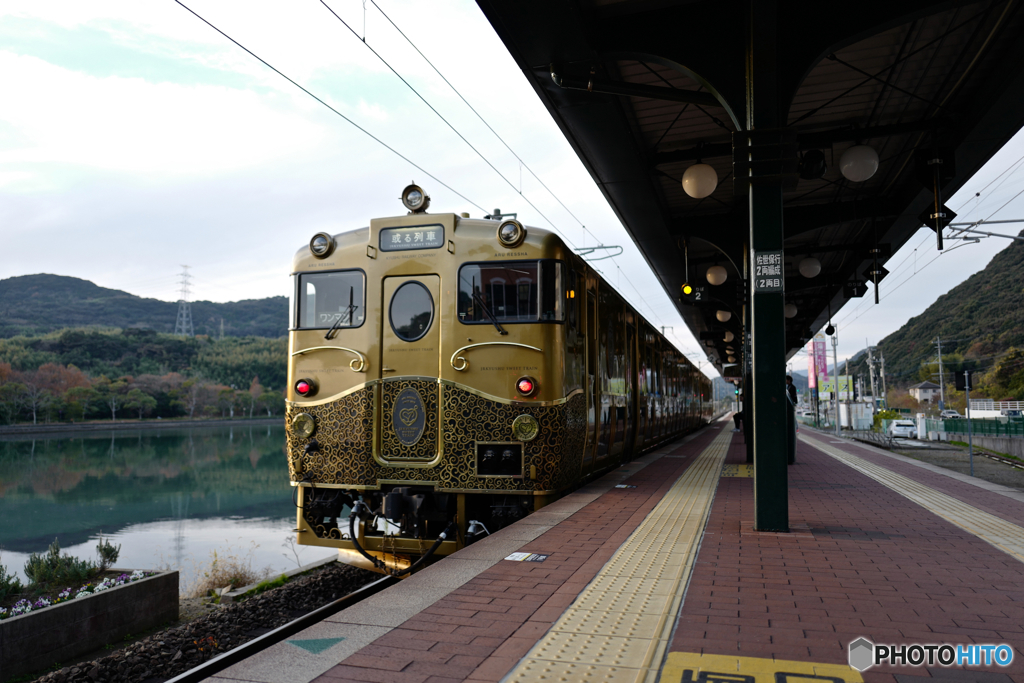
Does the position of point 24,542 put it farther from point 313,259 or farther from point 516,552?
point 516,552

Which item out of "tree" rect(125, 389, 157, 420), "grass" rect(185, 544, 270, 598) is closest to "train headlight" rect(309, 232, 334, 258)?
"grass" rect(185, 544, 270, 598)

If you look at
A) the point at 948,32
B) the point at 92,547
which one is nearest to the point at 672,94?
the point at 948,32

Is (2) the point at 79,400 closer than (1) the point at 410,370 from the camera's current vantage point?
No

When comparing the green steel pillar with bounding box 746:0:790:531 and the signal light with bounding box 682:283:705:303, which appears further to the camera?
the signal light with bounding box 682:283:705:303

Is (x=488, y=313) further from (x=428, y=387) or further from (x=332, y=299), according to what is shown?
(x=332, y=299)

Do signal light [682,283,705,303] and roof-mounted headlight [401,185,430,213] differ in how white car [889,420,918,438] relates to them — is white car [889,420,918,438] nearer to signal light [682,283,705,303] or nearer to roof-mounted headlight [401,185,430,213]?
signal light [682,283,705,303]

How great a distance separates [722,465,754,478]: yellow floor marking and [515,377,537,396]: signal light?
15.3ft

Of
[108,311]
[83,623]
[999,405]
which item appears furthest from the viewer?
[108,311]

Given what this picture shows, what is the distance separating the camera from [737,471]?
33.1 ft

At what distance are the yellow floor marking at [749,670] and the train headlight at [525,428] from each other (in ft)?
11.3

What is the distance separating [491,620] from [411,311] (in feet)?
12.6

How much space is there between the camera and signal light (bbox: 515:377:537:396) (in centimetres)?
609

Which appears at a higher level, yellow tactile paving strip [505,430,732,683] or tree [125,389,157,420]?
yellow tactile paving strip [505,430,732,683]

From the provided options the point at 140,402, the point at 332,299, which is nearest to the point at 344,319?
the point at 332,299
